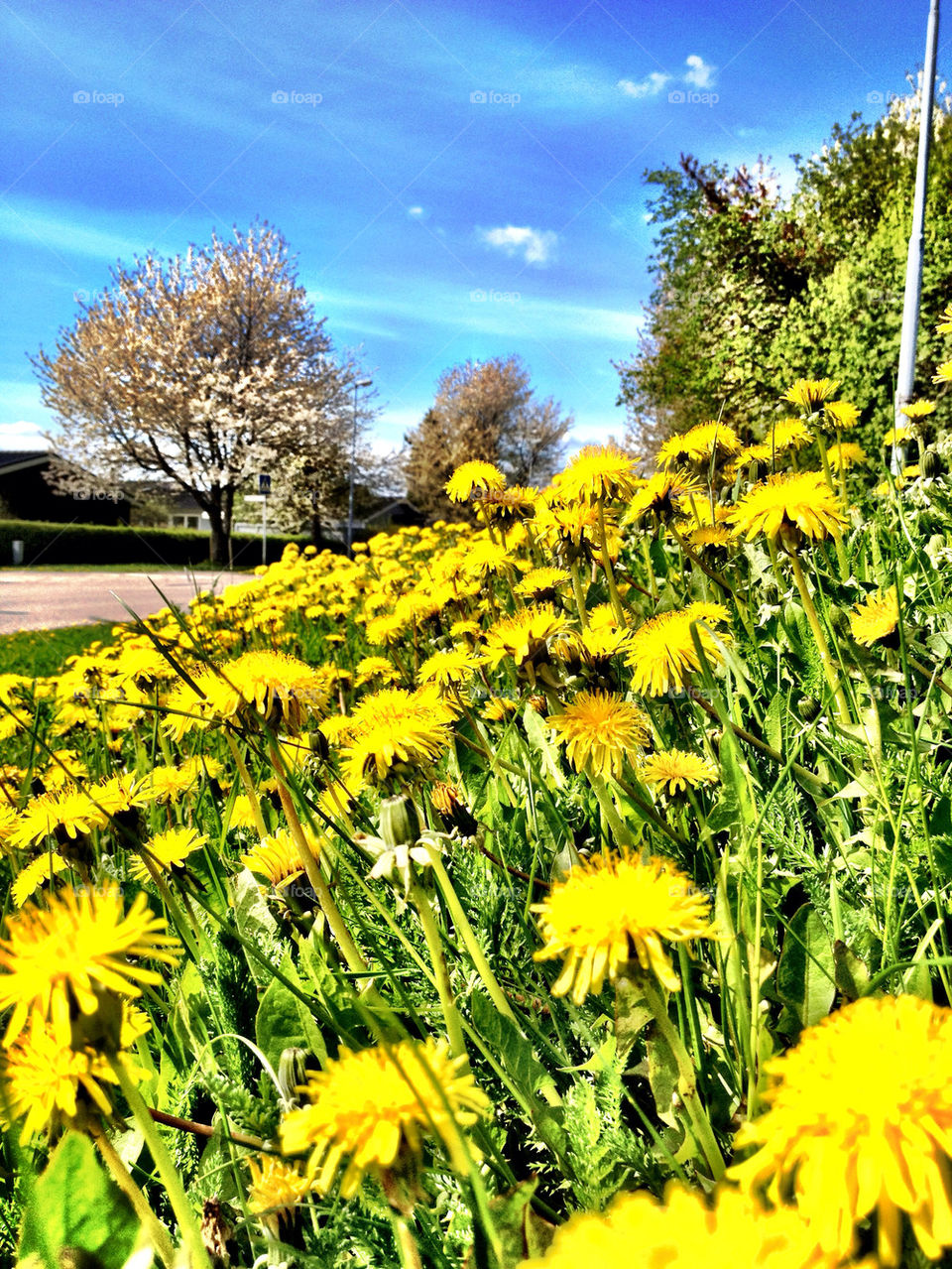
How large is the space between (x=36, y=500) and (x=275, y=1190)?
39516mm

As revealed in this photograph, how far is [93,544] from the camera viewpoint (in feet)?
90.5

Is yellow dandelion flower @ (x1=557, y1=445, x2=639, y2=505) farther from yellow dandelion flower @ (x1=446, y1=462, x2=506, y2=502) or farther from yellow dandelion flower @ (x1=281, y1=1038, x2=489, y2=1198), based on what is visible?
yellow dandelion flower @ (x1=281, y1=1038, x2=489, y2=1198)

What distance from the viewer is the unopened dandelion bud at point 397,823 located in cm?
78

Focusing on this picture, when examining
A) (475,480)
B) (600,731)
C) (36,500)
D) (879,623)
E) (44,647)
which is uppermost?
(36,500)

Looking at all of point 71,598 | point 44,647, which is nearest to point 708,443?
point 44,647

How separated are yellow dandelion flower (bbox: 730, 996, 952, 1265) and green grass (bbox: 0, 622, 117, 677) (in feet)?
16.2

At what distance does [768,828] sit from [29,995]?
0.80 metres

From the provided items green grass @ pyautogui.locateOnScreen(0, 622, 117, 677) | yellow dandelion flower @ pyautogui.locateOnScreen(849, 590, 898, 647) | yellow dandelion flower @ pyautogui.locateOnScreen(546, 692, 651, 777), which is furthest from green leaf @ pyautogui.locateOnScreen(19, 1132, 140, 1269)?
green grass @ pyautogui.locateOnScreen(0, 622, 117, 677)

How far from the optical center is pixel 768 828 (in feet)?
3.25

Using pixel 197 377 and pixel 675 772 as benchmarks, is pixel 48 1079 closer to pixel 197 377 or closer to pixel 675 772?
pixel 675 772

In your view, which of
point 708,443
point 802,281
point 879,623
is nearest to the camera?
point 879,623

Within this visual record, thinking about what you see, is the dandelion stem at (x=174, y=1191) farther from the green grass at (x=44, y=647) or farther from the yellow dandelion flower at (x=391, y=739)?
the green grass at (x=44, y=647)

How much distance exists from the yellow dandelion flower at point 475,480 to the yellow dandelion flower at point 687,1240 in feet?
5.58

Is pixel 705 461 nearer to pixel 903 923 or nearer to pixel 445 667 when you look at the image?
pixel 445 667
